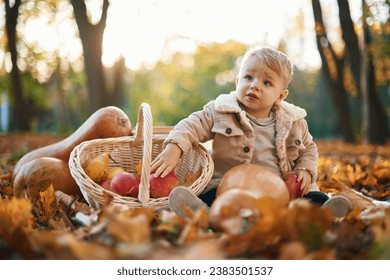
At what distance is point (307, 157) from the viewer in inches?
94.2

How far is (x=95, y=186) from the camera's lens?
A: 195 cm

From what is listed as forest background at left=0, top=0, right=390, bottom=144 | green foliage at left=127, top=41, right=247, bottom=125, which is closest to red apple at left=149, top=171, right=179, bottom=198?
forest background at left=0, top=0, right=390, bottom=144

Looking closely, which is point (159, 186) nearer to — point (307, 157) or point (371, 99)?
point (307, 157)

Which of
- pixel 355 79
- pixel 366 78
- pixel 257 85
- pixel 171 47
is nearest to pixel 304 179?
pixel 257 85

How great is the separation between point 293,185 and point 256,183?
0.38m

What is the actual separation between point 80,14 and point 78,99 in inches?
610

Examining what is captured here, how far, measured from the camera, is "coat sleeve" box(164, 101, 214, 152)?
7.02ft

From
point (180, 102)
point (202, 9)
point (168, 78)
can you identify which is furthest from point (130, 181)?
point (168, 78)

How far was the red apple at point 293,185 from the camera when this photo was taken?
85.9 inches

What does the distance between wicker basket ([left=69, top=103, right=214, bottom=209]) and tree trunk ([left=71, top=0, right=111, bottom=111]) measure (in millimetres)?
3712

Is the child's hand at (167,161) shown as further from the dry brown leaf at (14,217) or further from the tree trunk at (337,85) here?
the tree trunk at (337,85)

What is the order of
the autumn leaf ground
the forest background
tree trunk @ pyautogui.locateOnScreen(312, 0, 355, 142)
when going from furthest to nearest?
tree trunk @ pyautogui.locateOnScreen(312, 0, 355, 142) → the forest background → the autumn leaf ground

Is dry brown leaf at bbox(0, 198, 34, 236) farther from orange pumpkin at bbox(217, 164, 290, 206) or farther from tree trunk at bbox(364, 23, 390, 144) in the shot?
tree trunk at bbox(364, 23, 390, 144)
